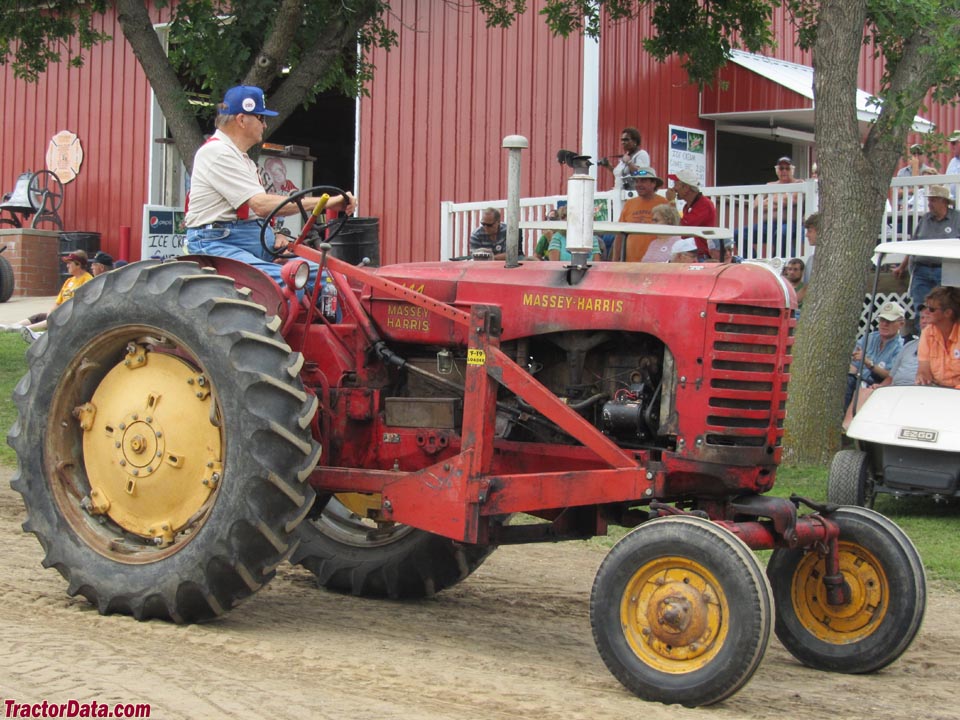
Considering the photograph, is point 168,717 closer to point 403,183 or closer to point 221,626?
point 221,626

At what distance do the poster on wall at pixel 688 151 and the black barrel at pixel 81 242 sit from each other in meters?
9.69

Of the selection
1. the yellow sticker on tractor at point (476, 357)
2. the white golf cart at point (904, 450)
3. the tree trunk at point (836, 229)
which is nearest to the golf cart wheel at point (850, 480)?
the white golf cart at point (904, 450)

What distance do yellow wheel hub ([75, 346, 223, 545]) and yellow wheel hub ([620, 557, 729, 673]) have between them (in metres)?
1.84

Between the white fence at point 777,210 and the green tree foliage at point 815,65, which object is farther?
the white fence at point 777,210

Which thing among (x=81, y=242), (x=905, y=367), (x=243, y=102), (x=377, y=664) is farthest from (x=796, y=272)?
(x=81, y=242)

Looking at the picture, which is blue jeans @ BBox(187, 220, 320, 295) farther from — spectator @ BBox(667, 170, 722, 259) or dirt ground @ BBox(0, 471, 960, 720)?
spectator @ BBox(667, 170, 722, 259)

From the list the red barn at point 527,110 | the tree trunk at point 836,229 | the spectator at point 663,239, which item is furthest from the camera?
the red barn at point 527,110

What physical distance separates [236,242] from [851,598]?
3.17m

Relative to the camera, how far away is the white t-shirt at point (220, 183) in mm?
6305

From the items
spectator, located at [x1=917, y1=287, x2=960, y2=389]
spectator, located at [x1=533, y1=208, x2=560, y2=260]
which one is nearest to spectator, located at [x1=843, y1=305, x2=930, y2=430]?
spectator, located at [x1=917, y1=287, x2=960, y2=389]

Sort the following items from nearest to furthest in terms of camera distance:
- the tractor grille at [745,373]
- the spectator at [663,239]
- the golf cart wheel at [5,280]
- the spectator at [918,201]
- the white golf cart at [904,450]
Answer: the tractor grille at [745,373]
the white golf cart at [904,450]
the spectator at [663,239]
the spectator at [918,201]
the golf cart wheel at [5,280]

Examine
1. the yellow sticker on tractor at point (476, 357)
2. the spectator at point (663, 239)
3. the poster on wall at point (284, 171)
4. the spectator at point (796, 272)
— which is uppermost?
the poster on wall at point (284, 171)

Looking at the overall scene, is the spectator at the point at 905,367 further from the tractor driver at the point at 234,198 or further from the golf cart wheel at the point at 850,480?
the tractor driver at the point at 234,198

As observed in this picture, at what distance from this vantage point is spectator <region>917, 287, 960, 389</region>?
9.58 metres
